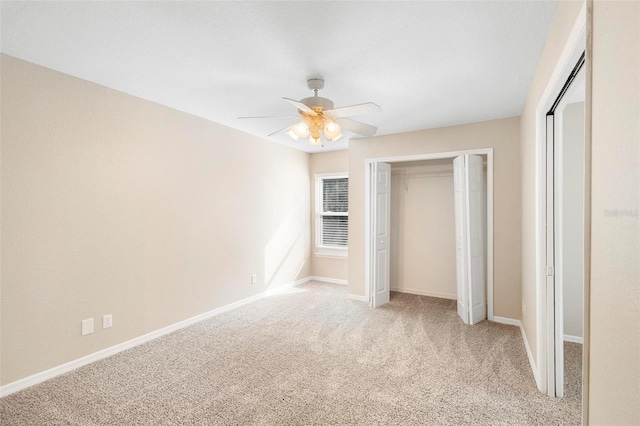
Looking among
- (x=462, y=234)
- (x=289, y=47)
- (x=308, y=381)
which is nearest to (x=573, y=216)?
(x=462, y=234)

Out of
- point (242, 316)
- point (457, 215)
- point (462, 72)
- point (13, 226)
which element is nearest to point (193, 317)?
point (242, 316)

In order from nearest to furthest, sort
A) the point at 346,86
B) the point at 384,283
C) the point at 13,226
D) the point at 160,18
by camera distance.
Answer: the point at 160,18
the point at 13,226
the point at 346,86
the point at 384,283

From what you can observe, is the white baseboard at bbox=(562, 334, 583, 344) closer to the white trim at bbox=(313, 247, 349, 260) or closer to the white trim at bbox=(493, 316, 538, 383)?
the white trim at bbox=(493, 316, 538, 383)

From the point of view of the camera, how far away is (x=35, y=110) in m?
2.50

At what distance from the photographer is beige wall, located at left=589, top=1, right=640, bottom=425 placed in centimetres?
83

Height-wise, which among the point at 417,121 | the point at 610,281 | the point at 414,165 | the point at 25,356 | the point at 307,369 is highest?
the point at 417,121

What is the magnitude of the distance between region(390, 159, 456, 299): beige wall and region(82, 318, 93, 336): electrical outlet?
13.5 ft

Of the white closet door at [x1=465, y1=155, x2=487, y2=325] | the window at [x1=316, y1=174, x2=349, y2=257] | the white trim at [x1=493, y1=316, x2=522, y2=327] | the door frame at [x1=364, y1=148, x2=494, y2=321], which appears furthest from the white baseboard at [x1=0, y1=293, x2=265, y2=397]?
the white trim at [x1=493, y1=316, x2=522, y2=327]

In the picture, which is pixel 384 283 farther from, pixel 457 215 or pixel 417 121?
pixel 417 121

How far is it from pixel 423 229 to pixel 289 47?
3675mm

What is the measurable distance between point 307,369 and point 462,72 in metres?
2.81

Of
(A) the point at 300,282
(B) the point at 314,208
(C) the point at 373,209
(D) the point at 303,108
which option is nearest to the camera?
(D) the point at 303,108

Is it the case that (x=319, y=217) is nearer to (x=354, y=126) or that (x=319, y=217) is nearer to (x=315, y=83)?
(x=354, y=126)

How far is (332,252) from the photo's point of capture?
602 cm
